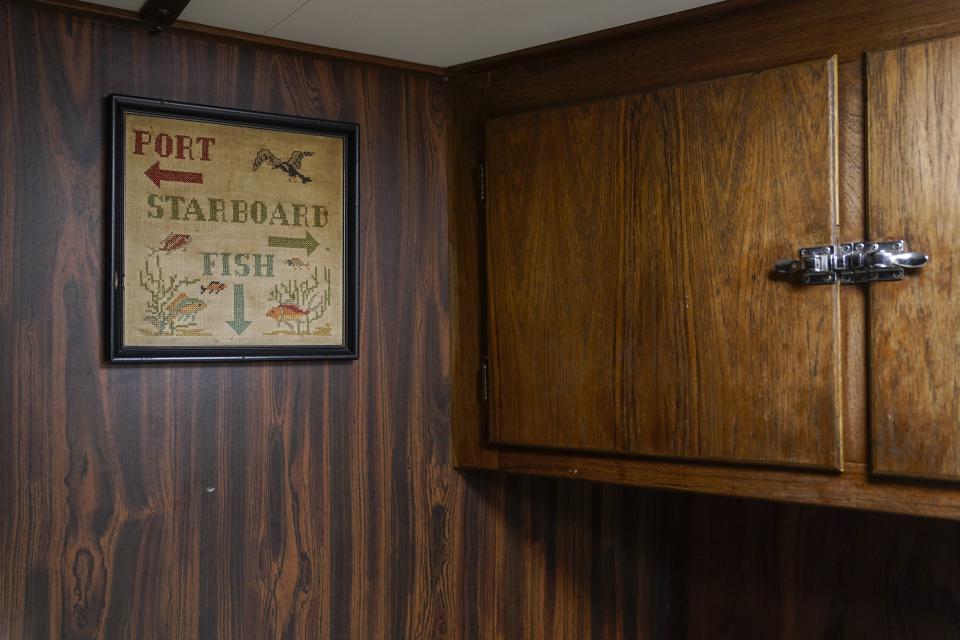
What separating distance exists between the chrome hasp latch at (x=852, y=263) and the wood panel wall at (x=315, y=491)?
28.9 inches

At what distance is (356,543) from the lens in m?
2.03

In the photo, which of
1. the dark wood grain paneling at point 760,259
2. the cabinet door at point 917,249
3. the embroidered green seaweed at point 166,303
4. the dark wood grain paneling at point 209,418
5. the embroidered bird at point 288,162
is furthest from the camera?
the embroidered bird at point 288,162

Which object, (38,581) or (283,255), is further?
(283,255)

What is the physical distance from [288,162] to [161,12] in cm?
38

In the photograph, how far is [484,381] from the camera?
2090mm

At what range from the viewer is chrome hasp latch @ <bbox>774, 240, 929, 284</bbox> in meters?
1.51

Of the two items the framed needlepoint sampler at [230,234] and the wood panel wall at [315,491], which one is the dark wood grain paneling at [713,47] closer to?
the wood panel wall at [315,491]

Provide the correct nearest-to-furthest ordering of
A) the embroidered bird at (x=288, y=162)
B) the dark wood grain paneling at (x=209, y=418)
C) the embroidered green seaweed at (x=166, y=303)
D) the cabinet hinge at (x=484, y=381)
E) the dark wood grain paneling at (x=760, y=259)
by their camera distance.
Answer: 1. the dark wood grain paneling at (x=760, y=259)
2. the dark wood grain paneling at (x=209, y=418)
3. the embroidered green seaweed at (x=166, y=303)
4. the embroidered bird at (x=288, y=162)
5. the cabinet hinge at (x=484, y=381)

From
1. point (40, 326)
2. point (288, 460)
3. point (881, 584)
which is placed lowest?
point (881, 584)

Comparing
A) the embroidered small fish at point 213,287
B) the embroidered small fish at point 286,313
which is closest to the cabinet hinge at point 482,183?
the embroidered small fish at point 286,313

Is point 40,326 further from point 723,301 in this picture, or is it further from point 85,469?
point 723,301

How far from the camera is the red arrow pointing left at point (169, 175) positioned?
1812 mm

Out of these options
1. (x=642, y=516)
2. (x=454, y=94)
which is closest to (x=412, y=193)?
(x=454, y=94)

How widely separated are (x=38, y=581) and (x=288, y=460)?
0.51 meters
